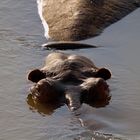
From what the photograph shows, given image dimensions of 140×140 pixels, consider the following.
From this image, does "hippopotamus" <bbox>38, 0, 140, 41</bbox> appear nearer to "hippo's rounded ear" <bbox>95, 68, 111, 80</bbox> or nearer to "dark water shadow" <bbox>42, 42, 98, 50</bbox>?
"dark water shadow" <bbox>42, 42, 98, 50</bbox>

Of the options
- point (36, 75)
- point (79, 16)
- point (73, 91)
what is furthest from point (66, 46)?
point (73, 91)

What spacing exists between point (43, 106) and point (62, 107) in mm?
264

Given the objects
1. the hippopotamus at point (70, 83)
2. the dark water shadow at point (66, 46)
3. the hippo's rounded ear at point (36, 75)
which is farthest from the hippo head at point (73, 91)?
the dark water shadow at point (66, 46)

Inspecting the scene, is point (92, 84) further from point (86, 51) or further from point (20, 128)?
Answer: point (86, 51)

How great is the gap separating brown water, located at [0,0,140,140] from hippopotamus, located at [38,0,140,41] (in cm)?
12

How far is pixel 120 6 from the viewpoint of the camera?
31.7 ft

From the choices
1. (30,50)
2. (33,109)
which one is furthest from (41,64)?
(33,109)

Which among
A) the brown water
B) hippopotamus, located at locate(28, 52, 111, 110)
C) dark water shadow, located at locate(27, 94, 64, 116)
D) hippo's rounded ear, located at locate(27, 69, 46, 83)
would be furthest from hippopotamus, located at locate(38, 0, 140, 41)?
dark water shadow, located at locate(27, 94, 64, 116)

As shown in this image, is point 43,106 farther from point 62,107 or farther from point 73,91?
point 73,91

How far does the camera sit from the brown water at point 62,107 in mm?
5844

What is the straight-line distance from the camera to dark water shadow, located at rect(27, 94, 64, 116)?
254 inches

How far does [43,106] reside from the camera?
6582mm

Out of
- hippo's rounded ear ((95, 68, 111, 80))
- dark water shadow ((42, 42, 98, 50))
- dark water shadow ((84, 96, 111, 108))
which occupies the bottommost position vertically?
dark water shadow ((42, 42, 98, 50))

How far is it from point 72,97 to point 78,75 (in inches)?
18.4
